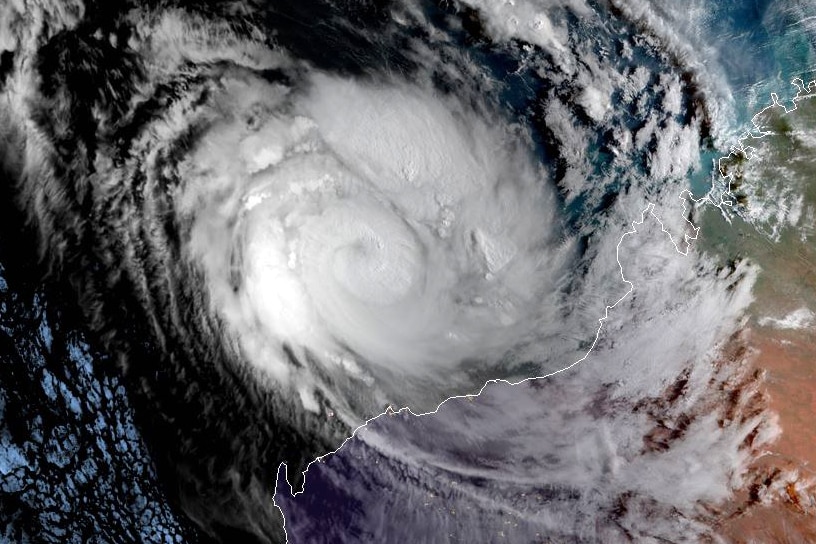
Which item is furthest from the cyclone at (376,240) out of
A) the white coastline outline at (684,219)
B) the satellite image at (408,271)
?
the white coastline outline at (684,219)

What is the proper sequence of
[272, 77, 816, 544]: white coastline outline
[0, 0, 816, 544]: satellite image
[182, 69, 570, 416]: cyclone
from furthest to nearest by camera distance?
1. [182, 69, 570, 416]: cyclone
2. [272, 77, 816, 544]: white coastline outline
3. [0, 0, 816, 544]: satellite image

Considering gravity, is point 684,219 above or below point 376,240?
above

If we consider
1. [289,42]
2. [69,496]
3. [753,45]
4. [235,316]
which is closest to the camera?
[69,496]

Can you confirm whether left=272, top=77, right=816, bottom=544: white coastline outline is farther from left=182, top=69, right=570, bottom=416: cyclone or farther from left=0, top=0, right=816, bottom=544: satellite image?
left=182, top=69, right=570, bottom=416: cyclone

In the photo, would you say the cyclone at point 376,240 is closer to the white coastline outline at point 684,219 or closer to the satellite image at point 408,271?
the satellite image at point 408,271

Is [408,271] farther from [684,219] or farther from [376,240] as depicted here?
[684,219]

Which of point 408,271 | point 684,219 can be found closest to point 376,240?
point 408,271

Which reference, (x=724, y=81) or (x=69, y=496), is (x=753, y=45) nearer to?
(x=724, y=81)

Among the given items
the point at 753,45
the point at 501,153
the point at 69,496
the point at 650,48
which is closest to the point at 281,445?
the point at 69,496

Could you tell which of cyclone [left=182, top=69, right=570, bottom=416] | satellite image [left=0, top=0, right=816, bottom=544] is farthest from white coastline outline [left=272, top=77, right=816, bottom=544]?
cyclone [left=182, top=69, right=570, bottom=416]
